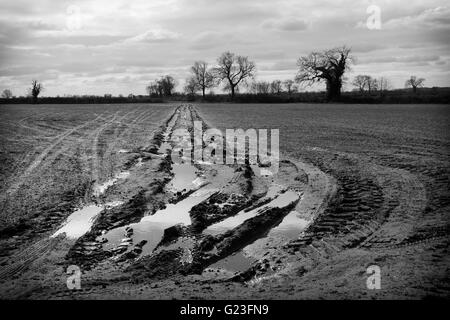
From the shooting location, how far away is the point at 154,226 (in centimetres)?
653

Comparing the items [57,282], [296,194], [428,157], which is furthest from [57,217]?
[428,157]

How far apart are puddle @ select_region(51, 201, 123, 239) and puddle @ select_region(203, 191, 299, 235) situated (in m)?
1.86

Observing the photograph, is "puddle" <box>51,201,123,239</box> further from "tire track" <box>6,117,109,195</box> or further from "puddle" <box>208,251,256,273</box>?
"puddle" <box>208,251,256,273</box>

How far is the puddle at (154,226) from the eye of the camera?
588 cm

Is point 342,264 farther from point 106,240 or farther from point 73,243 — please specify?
point 73,243

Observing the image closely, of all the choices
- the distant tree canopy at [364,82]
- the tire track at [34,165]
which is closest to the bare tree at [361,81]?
the distant tree canopy at [364,82]

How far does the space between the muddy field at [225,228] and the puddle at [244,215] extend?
2 cm

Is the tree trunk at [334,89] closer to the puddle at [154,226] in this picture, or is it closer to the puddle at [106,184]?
the puddle at [106,184]

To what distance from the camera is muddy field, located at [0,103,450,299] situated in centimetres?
463

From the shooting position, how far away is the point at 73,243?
584cm

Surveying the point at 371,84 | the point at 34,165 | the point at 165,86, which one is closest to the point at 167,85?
the point at 165,86

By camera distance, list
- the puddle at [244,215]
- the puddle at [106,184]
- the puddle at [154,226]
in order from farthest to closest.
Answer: the puddle at [106,184], the puddle at [244,215], the puddle at [154,226]

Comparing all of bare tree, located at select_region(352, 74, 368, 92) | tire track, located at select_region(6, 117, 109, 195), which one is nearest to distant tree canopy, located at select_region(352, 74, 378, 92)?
bare tree, located at select_region(352, 74, 368, 92)
